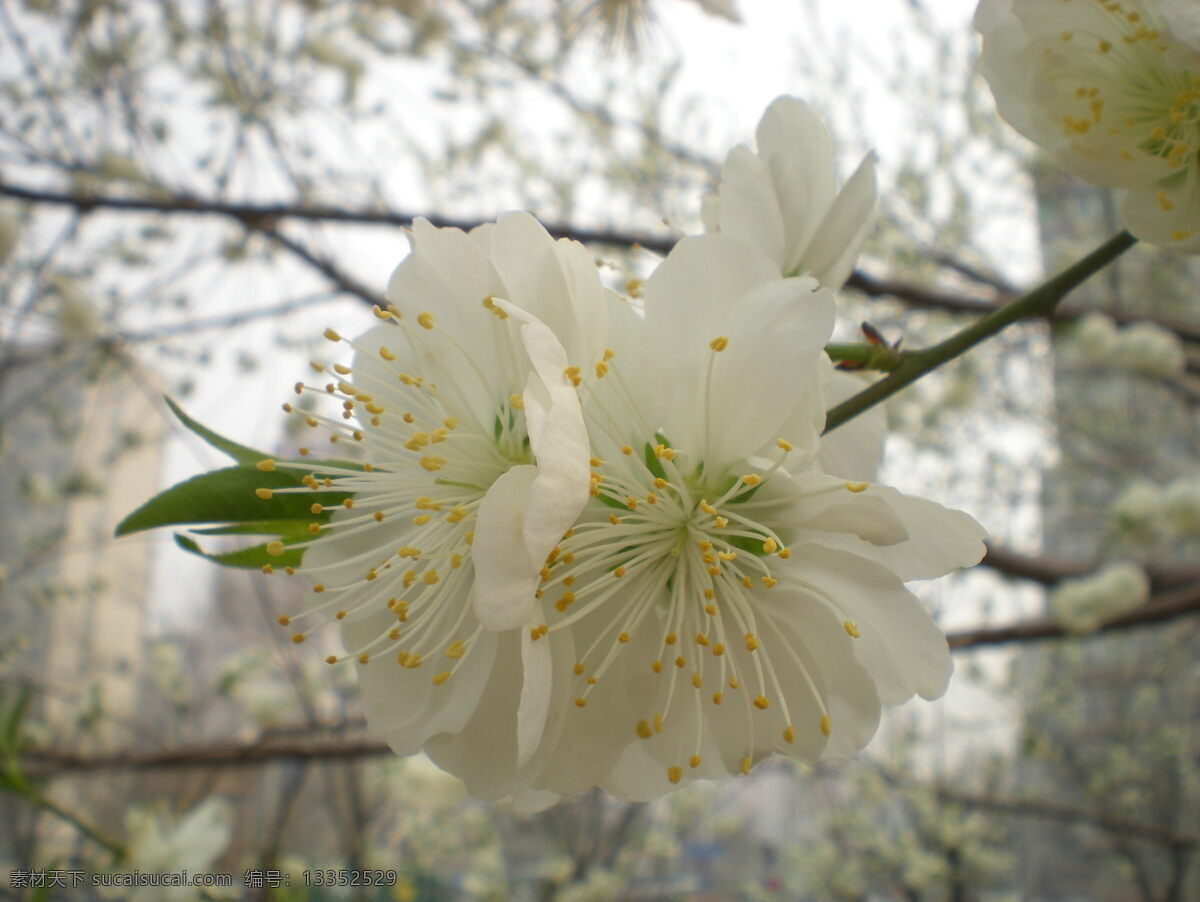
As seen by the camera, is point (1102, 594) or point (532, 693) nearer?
point (532, 693)

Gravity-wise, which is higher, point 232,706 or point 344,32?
point 344,32

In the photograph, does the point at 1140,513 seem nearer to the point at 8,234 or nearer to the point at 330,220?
the point at 330,220

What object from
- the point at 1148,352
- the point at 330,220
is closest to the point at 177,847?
the point at 330,220

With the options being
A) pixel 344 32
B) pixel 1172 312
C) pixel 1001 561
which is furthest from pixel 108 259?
pixel 1172 312

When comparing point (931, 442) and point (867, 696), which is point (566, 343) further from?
point (931, 442)

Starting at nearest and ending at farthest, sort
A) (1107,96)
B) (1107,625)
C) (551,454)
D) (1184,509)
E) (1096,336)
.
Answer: (551,454) < (1107,96) < (1107,625) < (1184,509) < (1096,336)

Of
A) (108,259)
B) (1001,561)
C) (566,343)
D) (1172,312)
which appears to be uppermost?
(1172,312)

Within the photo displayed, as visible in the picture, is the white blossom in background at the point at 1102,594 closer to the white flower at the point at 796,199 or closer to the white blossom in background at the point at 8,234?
the white flower at the point at 796,199
